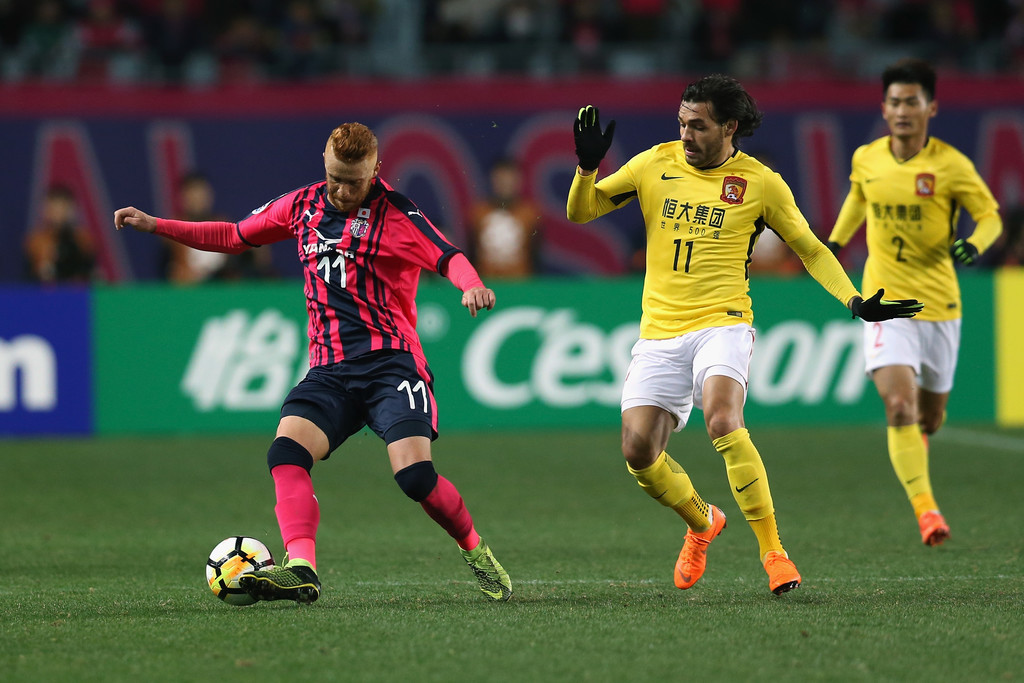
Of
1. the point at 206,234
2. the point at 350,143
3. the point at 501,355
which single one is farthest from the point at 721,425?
the point at 501,355

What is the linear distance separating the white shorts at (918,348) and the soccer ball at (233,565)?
3.68m

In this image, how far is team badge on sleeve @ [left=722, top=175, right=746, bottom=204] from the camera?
5980mm

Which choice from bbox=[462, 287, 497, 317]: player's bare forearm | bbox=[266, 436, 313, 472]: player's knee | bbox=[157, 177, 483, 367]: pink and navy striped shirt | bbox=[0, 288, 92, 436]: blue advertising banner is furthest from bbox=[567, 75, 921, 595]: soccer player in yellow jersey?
bbox=[0, 288, 92, 436]: blue advertising banner

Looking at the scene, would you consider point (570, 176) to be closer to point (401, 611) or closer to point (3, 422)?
point (3, 422)

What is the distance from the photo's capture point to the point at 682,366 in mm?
6016

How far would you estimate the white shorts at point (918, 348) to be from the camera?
7.56m

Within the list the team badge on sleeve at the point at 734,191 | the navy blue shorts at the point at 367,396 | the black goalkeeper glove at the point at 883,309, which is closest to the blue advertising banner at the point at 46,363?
the navy blue shorts at the point at 367,396

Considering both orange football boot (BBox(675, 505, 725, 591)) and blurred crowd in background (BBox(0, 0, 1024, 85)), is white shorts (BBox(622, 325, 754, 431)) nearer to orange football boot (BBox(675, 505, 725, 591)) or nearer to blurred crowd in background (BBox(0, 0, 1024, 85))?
orange football boot (BBox(675, 505, 725, 591))

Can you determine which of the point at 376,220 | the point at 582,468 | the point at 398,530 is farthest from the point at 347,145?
the point at 582,468

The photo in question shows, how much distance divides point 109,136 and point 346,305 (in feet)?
38.5

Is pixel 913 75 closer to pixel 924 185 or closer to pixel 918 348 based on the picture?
pixel 924 185

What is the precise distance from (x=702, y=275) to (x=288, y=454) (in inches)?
74.5

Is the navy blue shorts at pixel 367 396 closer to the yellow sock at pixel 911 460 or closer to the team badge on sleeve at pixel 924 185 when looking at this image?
the yellow sock at pixel 911 460

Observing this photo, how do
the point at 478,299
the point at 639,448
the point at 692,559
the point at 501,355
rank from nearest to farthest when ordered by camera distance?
the point at 478,299
the point at 639,448
the point at 692,559
the point at 501,355
